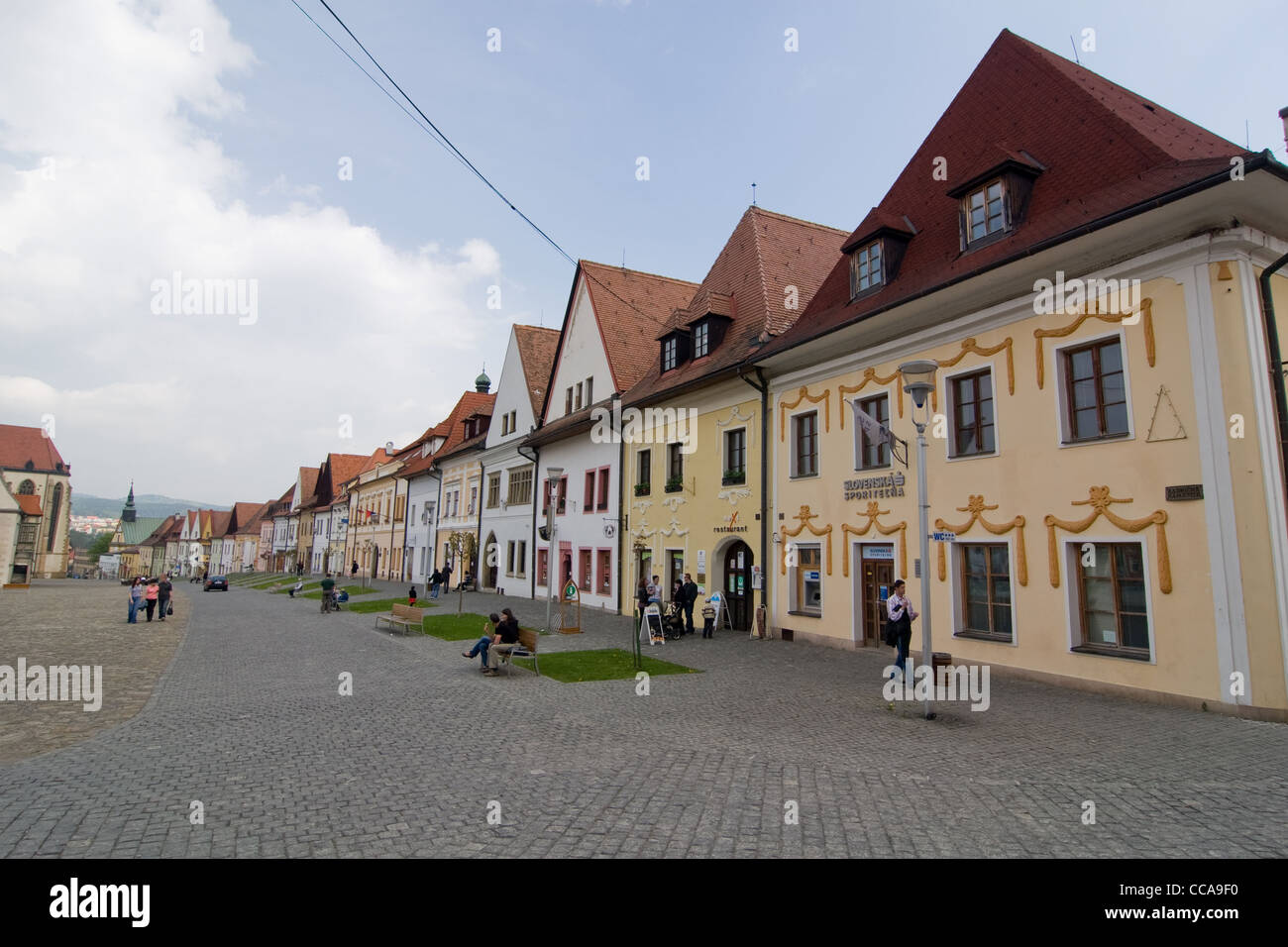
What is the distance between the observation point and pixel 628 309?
31781 millimetres

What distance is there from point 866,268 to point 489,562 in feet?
90.9

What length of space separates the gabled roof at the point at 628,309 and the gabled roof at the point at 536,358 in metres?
3.12

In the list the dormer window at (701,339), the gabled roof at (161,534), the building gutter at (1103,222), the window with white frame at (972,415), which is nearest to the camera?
the building gutter at (1103,222)

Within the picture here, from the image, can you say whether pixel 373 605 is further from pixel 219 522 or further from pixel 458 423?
pixel 219 522

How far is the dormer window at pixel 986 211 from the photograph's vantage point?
14.0m

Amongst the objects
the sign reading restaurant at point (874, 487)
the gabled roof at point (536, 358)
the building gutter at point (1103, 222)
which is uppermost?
the gabled roof at point (536, 358)

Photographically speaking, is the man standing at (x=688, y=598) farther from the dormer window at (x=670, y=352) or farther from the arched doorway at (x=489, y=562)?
the arched doorway at (x=489, y=562)

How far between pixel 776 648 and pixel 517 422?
78.6 ft

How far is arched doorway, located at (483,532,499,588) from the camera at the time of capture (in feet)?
128

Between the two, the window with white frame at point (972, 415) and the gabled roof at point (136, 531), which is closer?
the window with white frame at point (972, 415)

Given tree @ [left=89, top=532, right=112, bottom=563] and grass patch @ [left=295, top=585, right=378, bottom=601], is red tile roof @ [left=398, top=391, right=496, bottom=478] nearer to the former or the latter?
grass patch @ [left=295, top=585, right=378, bottom=601]

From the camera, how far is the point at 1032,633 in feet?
41.6
